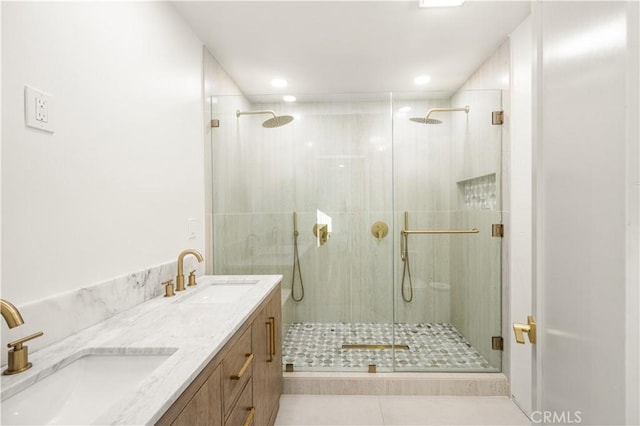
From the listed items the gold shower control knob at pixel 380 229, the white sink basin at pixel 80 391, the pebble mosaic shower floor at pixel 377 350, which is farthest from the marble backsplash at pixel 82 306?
the gold shower control knob at pixel 380 229

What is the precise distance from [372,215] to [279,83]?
1.52 m

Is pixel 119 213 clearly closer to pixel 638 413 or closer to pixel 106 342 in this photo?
pixel 106 342

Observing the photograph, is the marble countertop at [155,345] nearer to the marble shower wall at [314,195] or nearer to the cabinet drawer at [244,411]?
the cabinet drawer at [244,411]

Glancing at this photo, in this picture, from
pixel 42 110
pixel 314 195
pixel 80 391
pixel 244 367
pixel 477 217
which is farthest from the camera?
pixel 314 195

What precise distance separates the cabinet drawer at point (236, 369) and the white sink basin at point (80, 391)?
233 millimetres

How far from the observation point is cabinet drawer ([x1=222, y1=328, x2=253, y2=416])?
1.05 metres

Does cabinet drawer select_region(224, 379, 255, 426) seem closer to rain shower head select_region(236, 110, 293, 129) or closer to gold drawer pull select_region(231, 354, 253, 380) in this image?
gold drawer pull select_region(231, 354, 253, 380)

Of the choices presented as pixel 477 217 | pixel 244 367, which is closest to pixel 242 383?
pixel 244 367

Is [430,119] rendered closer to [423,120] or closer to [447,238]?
[423,120]

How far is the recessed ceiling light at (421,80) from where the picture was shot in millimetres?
2794

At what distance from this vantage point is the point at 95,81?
1.21 m

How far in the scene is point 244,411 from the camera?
1.26 meters

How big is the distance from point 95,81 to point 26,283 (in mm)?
766
